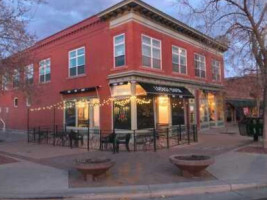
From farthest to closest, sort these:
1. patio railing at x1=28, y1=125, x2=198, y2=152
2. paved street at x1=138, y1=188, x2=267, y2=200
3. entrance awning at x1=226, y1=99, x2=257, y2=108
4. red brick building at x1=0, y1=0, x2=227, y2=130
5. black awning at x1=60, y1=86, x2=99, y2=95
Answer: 1. entrance awning at x1=226, y1=99, x2=257, y2=108
2. black awning at x1=60, y1=86, x2=99, y2=95
3. red brick building at x1=0, y1=0, x2=227, y2=130
4. patio railing at x1=28, y1=125, x2=198, y2=152
5. paved street at x1=138, y1=188, x2=267, y2=200

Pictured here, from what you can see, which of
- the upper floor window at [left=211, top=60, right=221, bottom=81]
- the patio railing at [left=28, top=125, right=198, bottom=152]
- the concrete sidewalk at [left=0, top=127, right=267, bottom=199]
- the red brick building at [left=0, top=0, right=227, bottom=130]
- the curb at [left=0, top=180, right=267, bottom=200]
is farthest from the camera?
the upper floor window at [left=211, top=60, right=221, bottom=81]

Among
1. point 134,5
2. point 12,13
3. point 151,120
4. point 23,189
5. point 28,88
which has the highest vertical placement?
point 134,5

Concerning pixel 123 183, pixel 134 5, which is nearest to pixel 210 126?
pixel 134 5

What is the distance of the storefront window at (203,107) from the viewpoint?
2783 cm

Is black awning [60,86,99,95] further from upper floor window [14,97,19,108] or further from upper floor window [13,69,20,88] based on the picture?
upper floor window [14,97,19,108]

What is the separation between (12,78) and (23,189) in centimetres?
776

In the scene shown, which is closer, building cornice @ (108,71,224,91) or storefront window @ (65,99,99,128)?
building cornice @ (108,71,224,91)

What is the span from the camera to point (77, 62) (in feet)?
77.7

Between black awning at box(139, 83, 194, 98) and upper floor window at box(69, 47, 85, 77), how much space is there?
5857mm

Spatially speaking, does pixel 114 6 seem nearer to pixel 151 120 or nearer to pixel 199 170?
pixel 151 120

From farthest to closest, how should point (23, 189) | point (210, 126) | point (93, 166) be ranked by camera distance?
point (210, 126) < point (93, 166) < point (23, 189)

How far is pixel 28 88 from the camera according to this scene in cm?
1580

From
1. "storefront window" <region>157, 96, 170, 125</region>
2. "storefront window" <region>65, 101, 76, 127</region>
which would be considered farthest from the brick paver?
"storefront window" <region>65, 101, 76, 127</region>

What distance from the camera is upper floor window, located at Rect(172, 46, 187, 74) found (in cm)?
2362
